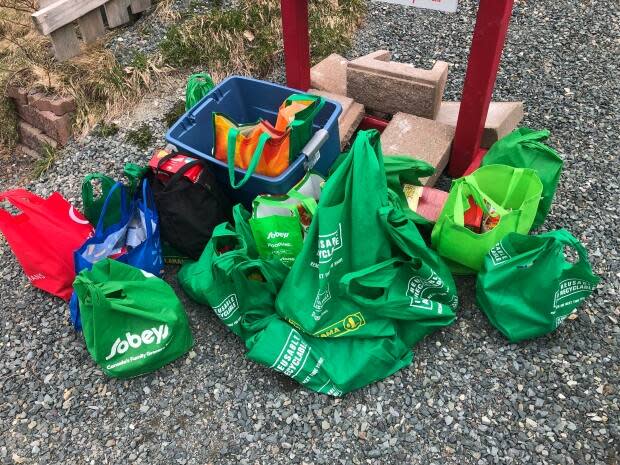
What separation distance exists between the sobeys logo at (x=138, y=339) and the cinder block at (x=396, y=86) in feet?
6.84

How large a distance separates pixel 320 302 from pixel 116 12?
3.47 m

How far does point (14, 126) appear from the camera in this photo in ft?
14.8

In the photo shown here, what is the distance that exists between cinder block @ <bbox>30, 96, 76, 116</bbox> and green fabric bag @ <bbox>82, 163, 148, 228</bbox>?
135cm

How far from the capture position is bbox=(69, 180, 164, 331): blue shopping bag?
284 centimetres

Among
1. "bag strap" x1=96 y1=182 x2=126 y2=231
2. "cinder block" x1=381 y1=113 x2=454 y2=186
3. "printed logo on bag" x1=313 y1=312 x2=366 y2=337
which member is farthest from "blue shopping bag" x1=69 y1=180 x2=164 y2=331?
"cinder block" x1=381 y1=113 x2=454 y2=186

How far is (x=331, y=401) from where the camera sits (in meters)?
2.55

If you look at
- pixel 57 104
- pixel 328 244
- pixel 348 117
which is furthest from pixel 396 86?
pixel 57 104

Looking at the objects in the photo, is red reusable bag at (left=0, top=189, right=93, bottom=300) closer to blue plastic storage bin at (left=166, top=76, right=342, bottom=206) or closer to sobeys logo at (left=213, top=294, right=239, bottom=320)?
blue plastic storage bin at (left=166, top=76, right=342, bottom=206)

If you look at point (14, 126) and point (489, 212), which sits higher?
point (489, 212)

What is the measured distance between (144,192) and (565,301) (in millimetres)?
2143

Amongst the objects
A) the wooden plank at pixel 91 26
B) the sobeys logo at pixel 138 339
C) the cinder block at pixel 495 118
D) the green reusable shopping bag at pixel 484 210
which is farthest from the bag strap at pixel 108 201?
the wooden plank at pixel 91 26

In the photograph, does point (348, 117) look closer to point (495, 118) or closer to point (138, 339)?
point (495, 118)

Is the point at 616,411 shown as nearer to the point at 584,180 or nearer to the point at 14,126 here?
the point at 584,180

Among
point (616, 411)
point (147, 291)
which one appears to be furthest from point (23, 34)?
point (616, 411)
